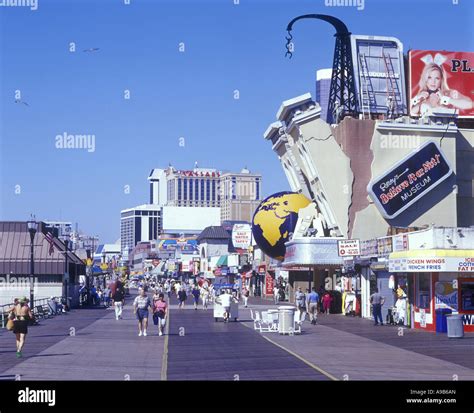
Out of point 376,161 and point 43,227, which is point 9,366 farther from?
point 43,227

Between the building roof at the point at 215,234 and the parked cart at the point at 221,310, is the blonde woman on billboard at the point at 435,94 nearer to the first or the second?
the parked cart at the point at 221,310

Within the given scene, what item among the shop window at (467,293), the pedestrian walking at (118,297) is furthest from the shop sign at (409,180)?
the shop window at (467,293)

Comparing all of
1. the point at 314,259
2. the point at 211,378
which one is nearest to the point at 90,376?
the point at 211,378

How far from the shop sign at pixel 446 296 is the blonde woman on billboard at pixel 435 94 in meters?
26.3

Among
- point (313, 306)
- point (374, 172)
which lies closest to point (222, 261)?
point (374, 172)

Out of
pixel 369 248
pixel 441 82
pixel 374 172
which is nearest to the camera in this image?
pixel 369 248

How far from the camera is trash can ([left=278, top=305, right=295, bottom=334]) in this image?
31953 mm

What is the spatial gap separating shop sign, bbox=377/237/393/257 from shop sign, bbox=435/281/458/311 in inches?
239

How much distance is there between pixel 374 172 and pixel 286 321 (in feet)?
75.2

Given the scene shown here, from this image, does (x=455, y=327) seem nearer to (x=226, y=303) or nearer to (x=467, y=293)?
(x=467, y=293)

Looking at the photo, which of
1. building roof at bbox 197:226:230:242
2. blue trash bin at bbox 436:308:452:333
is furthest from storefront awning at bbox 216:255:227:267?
blue trash bin at bbox 436:308:452:333

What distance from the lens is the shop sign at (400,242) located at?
37706mm

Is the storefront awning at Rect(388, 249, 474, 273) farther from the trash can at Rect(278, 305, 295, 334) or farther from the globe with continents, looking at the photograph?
the globe with continents

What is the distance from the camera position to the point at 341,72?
61188 millimetres
